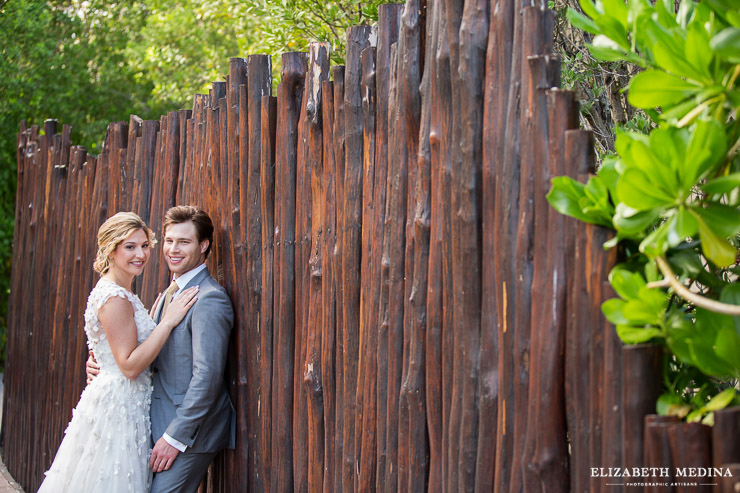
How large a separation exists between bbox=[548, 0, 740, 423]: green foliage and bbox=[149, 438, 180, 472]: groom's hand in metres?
2.43

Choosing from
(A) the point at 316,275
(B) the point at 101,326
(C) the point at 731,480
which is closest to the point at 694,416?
(C) the point at 731,480

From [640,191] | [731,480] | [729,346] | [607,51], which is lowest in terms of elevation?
[731,480]

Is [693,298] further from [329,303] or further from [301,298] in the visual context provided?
[301,298]

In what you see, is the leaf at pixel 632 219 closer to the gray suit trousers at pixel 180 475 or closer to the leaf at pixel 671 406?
the leaf at pixel 671 406

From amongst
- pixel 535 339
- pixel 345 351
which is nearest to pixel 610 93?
pixel 345 351

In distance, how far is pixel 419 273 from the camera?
256 centimetres

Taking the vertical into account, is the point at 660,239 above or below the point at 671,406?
above

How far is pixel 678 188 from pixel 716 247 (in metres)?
0.16

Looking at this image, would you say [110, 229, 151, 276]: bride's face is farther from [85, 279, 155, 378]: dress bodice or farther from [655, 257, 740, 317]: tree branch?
[655, 257, 740, 317]: tree branch

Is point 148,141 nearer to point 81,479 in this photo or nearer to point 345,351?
point 81,479

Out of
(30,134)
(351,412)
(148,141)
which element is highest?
(30,134)

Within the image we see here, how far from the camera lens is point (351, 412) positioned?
2.95 m

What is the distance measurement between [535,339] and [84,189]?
4.55 metres

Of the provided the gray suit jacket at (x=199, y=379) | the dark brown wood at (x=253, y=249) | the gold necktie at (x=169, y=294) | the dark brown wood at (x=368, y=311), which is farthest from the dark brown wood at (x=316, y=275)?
the gold necktie at (x=169, y=294)
